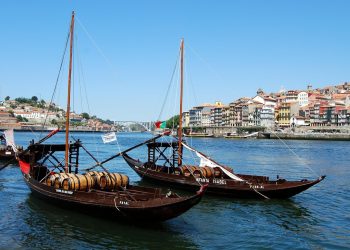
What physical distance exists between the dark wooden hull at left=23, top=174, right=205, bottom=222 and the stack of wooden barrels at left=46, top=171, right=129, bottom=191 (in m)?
0.38

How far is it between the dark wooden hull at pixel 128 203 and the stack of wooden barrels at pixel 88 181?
0.38m

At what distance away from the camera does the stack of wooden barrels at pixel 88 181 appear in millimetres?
22219

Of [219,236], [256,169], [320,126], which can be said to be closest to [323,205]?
[219,236]

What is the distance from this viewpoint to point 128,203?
63.3ft

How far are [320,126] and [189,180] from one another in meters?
151

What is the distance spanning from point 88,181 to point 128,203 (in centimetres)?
400

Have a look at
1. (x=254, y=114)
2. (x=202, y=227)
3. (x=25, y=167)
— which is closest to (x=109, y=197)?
(x=202, y=227)

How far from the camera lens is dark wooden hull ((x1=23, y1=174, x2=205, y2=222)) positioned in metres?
18.6

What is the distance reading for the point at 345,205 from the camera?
87.7 feet

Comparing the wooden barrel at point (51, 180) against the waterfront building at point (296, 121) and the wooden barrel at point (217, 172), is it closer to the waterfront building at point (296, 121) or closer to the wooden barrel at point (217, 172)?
the wooden barrel at point (217, 172)

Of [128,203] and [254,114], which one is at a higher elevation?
[254,114]

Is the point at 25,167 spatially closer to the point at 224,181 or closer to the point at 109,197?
the point at 109,197

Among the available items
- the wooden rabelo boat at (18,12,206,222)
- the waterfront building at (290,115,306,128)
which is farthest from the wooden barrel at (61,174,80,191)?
the waterfront building at (290,115,306,128)

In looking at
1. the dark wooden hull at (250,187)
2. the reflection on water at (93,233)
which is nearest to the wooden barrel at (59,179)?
the reflection on water at (93,233)
